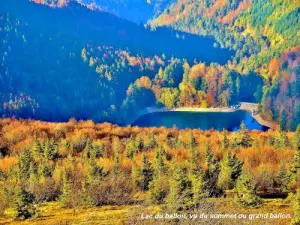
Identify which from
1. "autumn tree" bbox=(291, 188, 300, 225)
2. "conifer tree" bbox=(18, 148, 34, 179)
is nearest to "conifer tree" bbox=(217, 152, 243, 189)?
"autumn tree" bbox=(291, 188, 300, 225)

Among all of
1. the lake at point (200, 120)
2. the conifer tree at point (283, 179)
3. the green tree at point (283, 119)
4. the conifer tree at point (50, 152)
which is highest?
the lake at point (200, 120)

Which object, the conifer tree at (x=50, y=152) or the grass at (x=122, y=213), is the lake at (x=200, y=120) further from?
the grass at (x=122, y=213)

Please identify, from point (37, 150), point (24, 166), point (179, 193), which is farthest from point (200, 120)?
point (179, 193)

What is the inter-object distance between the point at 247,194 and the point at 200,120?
125061mm

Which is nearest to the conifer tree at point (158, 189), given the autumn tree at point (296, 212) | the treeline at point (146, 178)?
the treeline at point (146, 178)

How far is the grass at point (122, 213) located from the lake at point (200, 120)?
11249 cm

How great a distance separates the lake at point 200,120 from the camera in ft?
495

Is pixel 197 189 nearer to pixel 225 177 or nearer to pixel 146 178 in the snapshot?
pixel 225 177

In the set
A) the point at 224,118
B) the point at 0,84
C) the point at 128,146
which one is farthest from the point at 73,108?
the point at 128,146

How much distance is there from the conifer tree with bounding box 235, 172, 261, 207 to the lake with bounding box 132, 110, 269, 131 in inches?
4401

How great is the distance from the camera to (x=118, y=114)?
6393 inches

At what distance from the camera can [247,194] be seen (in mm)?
34875

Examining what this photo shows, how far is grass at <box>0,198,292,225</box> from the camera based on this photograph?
1235 inches

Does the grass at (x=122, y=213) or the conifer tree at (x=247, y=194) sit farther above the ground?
the conifer tree at (x=247, y=194)
